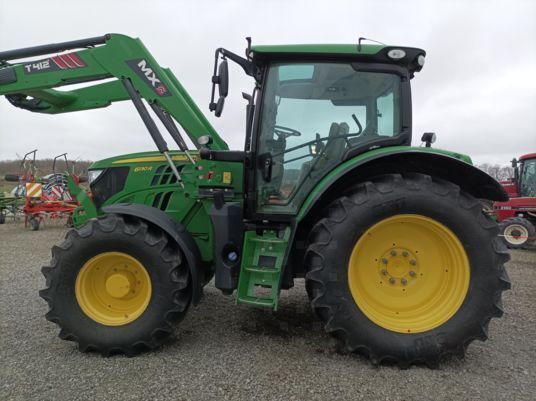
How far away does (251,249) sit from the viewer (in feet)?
9.92

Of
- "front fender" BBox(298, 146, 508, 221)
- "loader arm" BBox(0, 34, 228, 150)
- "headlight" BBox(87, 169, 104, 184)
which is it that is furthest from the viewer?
"headlight" BBox(87, 169, 104, 184)

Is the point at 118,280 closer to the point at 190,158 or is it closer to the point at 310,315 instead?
the point at 190,158

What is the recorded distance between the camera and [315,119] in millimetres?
3088

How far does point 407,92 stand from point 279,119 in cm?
104

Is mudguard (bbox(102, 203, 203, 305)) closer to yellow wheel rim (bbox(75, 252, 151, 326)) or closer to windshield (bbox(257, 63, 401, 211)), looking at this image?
yellow wheel rim (bbox(75, 252, 151, 326))

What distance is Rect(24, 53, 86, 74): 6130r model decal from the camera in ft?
11.1

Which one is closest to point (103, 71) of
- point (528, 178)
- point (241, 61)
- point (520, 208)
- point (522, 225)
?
point (241, 61)

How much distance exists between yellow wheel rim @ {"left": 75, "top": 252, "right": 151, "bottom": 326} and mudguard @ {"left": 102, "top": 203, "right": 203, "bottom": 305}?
331 mm

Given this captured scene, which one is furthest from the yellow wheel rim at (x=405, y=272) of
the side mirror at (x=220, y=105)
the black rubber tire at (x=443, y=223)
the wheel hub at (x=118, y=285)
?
the wheel hub at (x=118, y=285)

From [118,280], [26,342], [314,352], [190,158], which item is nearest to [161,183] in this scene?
[190,158]

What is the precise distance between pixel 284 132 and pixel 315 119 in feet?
0.91

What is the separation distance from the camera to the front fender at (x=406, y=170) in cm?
276

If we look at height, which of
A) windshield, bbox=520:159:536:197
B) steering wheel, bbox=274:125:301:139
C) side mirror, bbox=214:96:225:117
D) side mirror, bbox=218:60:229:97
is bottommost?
windshield, bbox=520:159:536:197

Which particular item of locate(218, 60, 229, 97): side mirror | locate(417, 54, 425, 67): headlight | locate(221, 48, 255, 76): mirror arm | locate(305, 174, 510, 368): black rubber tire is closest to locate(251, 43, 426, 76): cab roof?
locate(417, 54, 425, 67): headlight
